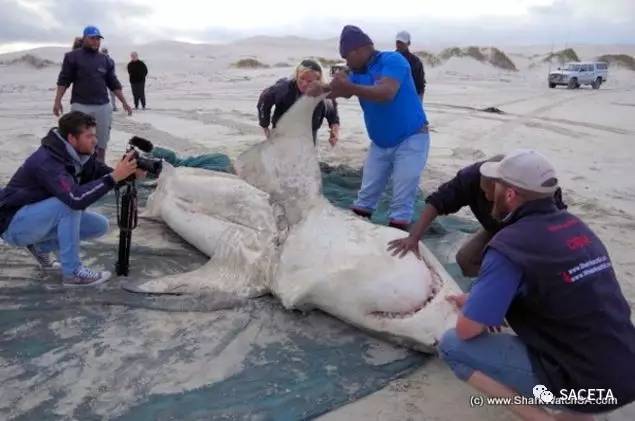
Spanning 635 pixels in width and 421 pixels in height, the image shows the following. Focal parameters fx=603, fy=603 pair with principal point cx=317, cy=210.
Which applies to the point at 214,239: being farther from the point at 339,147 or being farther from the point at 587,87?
the point at 587,87

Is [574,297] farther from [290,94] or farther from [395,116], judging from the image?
[290,94]

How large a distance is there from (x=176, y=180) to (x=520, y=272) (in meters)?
4.04

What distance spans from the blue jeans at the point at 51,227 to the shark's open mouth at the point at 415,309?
2252 mm

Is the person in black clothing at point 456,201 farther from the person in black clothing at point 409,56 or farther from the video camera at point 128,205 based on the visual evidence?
the person in black clothing at point 409,56

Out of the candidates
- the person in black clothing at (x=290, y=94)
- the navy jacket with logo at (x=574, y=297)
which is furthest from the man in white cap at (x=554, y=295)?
the person in black clothing at (x=290, y=94)

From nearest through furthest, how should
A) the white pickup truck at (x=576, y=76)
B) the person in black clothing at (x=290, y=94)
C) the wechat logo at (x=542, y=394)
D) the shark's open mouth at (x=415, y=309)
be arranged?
1. the wechat logo at (x=542, y=394)
2. the shark's open mouth at (x=415, y=309)
3. the person in black clothing at (x=290, y=94)
4. the white pickup truck at (x=576, y=76)

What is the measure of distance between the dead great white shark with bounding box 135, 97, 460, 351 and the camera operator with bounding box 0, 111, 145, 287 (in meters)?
0.65

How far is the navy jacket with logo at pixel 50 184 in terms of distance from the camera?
416 cm

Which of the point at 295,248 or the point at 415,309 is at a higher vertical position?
the point at 295,248

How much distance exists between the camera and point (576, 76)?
29.7 m

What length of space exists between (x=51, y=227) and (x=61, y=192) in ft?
1.17

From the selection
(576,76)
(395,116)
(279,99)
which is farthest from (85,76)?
(576,76)

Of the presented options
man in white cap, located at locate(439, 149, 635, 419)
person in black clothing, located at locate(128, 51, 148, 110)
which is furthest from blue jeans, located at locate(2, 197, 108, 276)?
person in black clothing, located at locate(128, 51, 148, 110)

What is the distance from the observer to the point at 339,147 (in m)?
10.3
